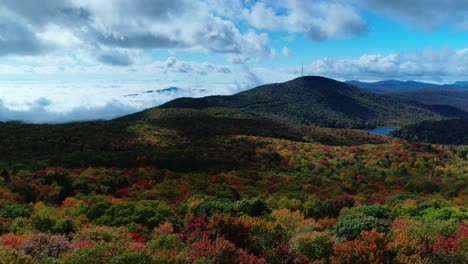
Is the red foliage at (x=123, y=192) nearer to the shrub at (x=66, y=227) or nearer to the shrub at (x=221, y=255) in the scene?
the shrub at (x=66, y=227)

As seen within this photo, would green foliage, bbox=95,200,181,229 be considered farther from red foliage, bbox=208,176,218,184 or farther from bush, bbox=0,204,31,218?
red foliage, bbox=208,176,218,184

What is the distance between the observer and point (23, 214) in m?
28.2

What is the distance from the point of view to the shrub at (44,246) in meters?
15.4

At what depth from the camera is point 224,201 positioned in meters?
33.2

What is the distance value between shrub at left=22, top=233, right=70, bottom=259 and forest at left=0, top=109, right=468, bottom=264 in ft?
0.20

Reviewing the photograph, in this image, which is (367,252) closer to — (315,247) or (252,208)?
(315,247)

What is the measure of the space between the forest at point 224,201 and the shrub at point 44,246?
6 centimetres

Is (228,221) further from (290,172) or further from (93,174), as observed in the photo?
(290,172)

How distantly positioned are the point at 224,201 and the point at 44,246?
18834mm

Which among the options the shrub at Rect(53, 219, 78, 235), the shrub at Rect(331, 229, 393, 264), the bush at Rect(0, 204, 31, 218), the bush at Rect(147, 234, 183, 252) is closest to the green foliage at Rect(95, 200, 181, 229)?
the shrub at Rect(53, 219, 78, 235)

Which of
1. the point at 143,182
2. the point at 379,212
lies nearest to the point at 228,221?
the point at 379,212

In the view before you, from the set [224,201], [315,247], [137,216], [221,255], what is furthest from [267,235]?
[224,201]

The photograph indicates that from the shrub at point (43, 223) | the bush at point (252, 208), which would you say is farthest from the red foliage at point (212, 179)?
the shrub at point (43, 223)

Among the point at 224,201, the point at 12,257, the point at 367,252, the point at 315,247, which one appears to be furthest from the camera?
the point at 224,201
